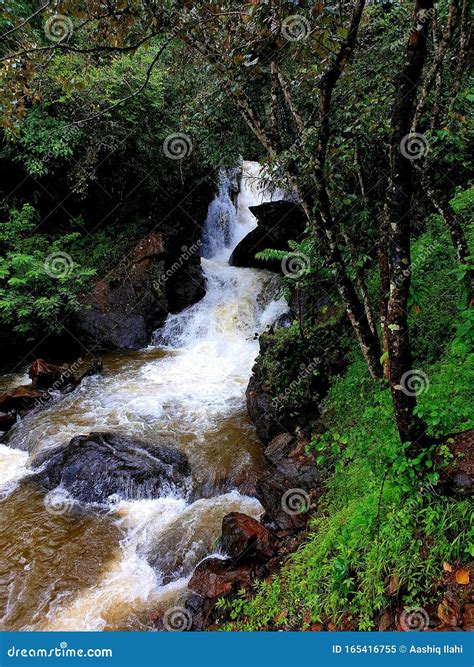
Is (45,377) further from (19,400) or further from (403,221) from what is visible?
(403,221)

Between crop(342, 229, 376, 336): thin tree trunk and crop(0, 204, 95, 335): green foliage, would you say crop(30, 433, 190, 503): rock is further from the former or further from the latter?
crop(0, 204, 95, 335): green foliage

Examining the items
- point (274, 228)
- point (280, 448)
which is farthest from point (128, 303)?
point (280, 448)

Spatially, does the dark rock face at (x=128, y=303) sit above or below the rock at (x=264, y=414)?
below

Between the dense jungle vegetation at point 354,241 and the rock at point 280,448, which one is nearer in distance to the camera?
the dense jungle vegetation at point 354,241

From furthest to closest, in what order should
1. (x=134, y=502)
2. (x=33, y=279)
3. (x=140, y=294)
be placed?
(x=140, y=294)
(x=33, y=279)
(x=134, y=502)

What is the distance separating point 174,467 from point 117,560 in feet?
5.34

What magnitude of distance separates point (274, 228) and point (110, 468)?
377 inches

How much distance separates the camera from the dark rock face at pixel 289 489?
4531 millimetres

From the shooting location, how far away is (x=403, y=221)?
2711 millimetres

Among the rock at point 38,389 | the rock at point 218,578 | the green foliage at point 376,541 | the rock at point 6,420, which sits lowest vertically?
the rock at point 6,420

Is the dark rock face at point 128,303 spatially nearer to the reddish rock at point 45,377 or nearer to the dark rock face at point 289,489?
the reddish rock at point 45,377

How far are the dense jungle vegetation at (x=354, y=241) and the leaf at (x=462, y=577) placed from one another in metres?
0.01

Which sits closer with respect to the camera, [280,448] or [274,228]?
[280,448]

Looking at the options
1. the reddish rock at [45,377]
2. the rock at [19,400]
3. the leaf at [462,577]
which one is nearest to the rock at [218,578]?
the leaf at [462,577]
